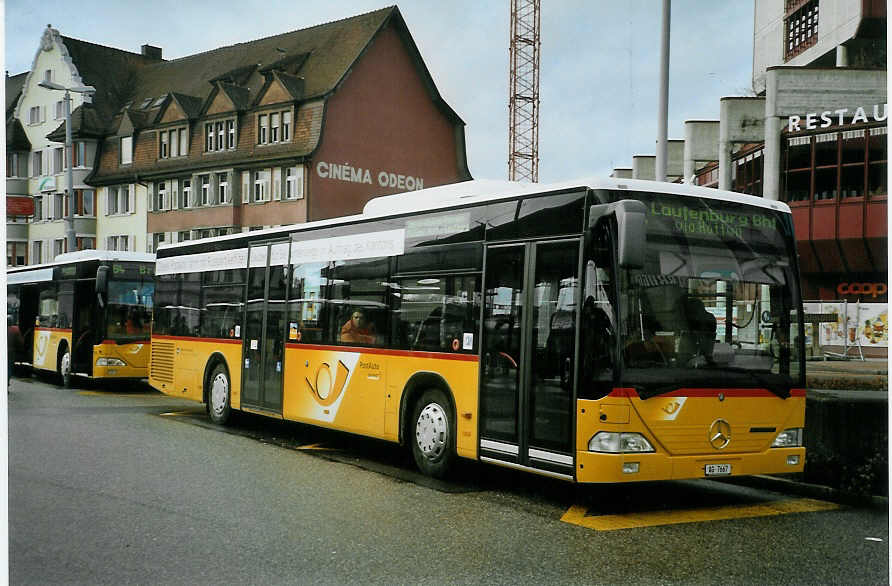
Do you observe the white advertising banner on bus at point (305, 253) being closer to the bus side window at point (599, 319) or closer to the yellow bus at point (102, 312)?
the bus side window at point (599, 319)

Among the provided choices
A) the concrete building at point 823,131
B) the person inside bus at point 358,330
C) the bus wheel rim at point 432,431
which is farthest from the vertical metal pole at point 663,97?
the bus wheel rim at point 432,431

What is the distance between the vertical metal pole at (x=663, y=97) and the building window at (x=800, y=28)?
8.26 meters

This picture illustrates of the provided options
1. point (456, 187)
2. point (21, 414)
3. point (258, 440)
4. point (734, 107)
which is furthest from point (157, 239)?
point (456, 187)

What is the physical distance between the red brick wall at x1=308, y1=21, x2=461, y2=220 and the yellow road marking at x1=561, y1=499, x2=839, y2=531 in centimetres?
570

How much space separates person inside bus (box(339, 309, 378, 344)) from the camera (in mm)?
11375

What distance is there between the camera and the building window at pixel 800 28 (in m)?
21.8

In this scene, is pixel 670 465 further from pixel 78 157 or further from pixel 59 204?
pixel 78 157

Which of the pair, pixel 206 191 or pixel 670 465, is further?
pixel 206 191

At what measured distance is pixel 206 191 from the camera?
1746 inches

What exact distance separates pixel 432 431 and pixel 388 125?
44.6 feet

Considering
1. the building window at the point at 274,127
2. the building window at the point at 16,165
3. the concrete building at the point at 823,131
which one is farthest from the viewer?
the building window at the point at 274,127

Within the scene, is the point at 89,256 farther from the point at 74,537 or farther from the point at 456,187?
the point at 74,537

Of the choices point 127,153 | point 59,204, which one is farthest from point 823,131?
point 127,153

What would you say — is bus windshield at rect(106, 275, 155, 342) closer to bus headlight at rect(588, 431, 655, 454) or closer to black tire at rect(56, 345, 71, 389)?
black tire at rect(56, 345, 71, 389)
